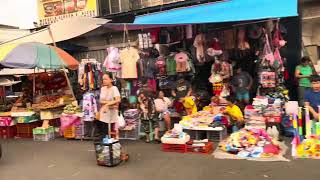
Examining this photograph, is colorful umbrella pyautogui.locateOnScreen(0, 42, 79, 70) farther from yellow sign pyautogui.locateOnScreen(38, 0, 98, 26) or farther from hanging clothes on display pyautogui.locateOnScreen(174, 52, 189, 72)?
yellow sign pyautogui.locateOnScreen(38, 0, 98, 26)

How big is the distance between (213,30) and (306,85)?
9.17 feet

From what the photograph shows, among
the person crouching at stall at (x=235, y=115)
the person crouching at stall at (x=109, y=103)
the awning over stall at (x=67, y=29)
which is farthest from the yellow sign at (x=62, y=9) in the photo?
the person crouching at stall at (x=235, y=115)

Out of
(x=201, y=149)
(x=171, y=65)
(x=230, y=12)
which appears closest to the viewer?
(x=201, y=149)

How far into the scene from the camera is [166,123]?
10.1m

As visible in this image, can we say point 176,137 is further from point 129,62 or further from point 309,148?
point 129,62

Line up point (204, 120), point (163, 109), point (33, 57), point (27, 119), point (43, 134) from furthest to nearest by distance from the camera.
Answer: point (27, 119), point (43, 134), point (33, 57), point (163, 109), point (204, 120)

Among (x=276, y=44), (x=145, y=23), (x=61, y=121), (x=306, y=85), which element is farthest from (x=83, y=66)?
(x=306, y=85)

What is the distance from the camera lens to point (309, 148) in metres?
7.84

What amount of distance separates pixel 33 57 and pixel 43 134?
2.20m

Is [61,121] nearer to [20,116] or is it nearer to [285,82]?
[20,116]

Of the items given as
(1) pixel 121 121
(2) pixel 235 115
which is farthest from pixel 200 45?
(1) pixel 121 121

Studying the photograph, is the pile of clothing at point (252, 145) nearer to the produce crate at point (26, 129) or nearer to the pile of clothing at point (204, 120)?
the pile of clothing at point (204, 120)

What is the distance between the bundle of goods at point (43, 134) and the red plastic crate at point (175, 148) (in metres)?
4.13

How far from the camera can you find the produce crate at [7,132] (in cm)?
Result: 1243
